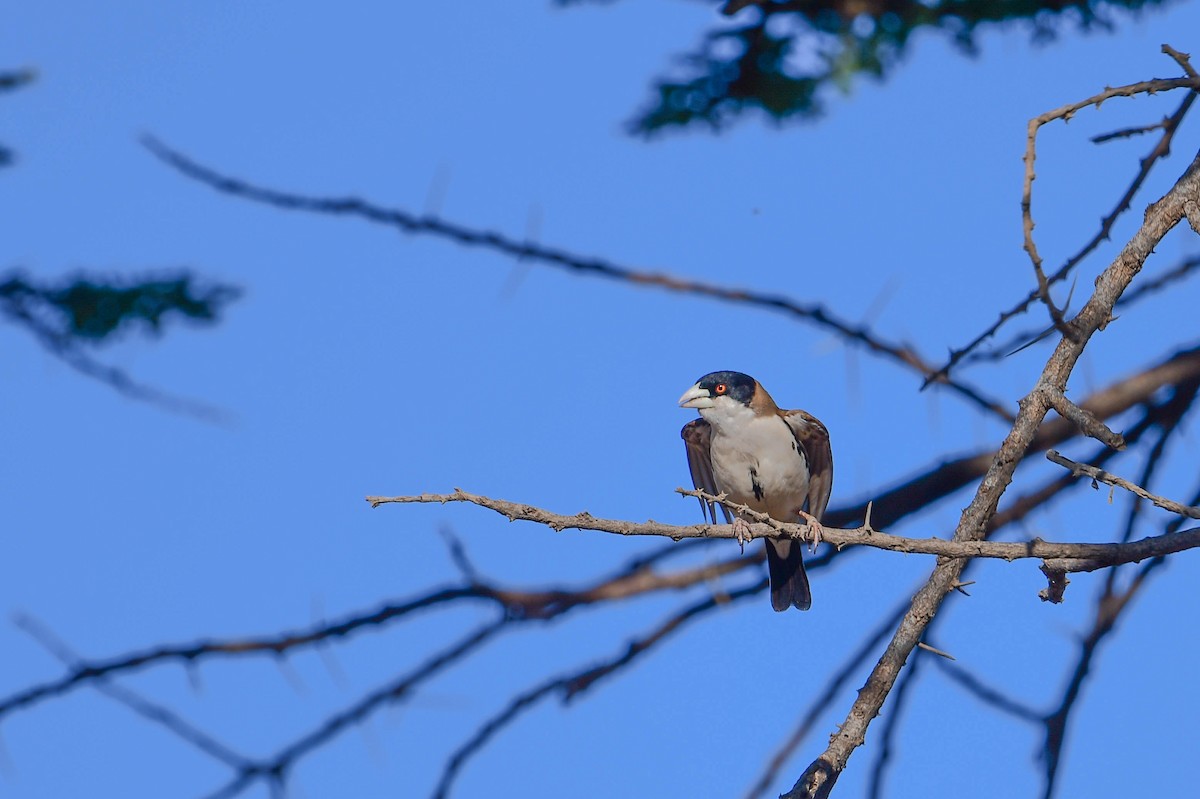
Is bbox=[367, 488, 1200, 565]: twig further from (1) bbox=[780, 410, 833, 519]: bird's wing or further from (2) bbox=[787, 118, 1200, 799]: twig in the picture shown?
(1) bbox=[780, 410, 833, 519]: bird's wing

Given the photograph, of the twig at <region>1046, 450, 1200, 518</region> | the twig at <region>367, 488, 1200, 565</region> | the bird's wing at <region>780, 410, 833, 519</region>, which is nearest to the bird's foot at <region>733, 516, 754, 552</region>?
the twig at <region>367, 488, 1200, 565</region>

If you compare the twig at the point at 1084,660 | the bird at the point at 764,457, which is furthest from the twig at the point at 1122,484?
the bird at the point at 764,457

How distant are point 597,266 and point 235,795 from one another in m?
2.54

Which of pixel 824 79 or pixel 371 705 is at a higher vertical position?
pixel 824 79

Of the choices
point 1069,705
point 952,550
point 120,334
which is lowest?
point 952,550

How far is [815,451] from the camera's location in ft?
20.5

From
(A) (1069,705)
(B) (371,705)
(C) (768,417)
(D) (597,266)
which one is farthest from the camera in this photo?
(C) (768,417)

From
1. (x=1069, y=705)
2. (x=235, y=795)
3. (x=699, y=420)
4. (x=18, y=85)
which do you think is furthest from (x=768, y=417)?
(x=18, y=85)

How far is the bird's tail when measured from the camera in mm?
6180

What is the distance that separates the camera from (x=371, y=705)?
17.5 ft

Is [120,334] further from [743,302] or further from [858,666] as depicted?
[858,666]

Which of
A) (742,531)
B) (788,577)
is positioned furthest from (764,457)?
(742,531)

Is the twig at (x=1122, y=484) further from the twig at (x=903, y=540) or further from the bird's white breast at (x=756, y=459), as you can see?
the bird's white breast at (x=756, y=459)

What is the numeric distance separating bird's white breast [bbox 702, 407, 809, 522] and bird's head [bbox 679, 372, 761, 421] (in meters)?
0.02
